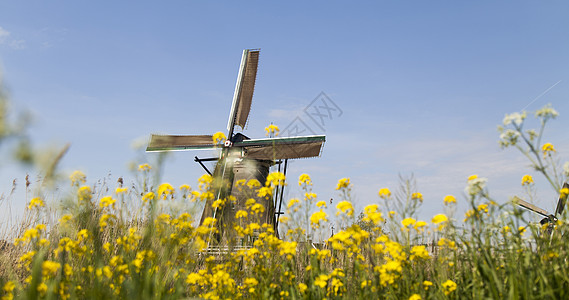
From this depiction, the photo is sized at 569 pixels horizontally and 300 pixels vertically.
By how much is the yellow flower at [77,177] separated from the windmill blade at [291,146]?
986 centimetres

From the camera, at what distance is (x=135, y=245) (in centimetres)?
→ 484

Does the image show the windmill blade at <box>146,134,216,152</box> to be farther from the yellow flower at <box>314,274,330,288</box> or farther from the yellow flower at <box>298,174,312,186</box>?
the yellow flower at <box>314,274,330,288</box>

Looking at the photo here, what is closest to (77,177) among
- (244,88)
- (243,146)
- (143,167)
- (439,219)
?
(143,167)

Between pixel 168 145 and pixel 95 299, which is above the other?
pixel 168 145

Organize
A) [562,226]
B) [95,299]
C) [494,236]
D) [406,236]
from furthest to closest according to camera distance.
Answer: [406,236]
[494,236]
[562,226]
[95,299]

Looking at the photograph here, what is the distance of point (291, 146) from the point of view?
15.4 meters

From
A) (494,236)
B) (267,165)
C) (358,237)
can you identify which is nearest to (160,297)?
(358,237)

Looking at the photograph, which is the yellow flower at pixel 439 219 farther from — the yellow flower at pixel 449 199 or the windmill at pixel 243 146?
the windmill at pixel 243 146

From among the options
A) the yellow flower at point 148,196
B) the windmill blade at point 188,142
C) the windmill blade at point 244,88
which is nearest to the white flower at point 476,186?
the yellow flower at point 148,196

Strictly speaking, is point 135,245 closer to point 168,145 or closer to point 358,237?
point 358,237

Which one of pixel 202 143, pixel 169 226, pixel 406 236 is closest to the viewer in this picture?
pixel 406 236

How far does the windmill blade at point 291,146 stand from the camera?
49.9 feet

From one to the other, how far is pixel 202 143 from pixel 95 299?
13.8m

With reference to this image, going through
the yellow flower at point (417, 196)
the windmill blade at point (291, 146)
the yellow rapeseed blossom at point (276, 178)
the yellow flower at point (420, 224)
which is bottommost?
the yellow flower at point (420, 224)
